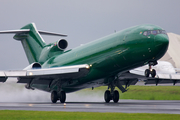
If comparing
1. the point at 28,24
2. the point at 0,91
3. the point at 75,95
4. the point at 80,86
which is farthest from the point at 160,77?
the point at 0,91

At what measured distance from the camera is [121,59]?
25.0 meters

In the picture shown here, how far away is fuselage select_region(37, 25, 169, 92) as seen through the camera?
23.3m

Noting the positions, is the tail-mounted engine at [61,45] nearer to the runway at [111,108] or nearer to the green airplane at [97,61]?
the green airplane at [97,61]

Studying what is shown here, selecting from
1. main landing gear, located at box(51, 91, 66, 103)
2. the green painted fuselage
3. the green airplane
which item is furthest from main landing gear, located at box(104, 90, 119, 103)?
main landing gear, located at box(51, 91, 66, 103)

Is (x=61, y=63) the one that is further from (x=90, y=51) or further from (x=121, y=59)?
(x=121, y=59)

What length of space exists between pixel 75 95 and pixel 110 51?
1644 centimetres

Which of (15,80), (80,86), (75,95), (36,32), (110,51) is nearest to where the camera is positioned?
(110,51)

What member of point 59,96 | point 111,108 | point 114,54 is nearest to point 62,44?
point 59,96

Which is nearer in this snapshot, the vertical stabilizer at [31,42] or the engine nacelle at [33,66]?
the engine nacelle at [33,66]

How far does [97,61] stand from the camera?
87.8 ft

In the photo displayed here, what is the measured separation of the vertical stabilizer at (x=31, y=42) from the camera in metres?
37.1

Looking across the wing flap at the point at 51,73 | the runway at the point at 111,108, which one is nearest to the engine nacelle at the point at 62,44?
the wing flap at the point at 51,73

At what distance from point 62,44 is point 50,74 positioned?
5410mm

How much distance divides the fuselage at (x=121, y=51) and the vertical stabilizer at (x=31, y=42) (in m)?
8.13
